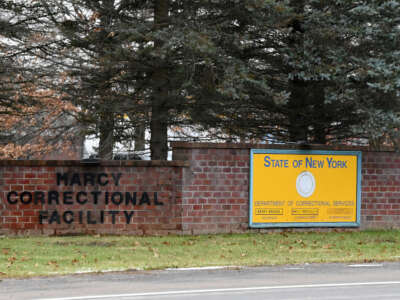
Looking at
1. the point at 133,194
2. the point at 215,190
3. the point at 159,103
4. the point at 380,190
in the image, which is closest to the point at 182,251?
the point at 133,194

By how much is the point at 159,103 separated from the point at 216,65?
6.68 feet

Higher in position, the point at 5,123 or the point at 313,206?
the point at 5,123

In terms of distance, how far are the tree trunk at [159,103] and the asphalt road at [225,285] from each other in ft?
22.6

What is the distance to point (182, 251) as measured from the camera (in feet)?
42.5

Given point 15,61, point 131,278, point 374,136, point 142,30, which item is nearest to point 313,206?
point 374,136

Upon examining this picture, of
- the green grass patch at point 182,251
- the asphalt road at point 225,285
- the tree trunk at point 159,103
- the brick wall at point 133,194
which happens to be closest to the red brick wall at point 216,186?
the brick wall at point 133,194

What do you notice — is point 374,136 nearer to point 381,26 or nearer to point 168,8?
point 381,26

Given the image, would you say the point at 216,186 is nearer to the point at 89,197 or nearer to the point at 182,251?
the point at 89,197

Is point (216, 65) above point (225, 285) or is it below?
above

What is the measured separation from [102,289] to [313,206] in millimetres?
8311

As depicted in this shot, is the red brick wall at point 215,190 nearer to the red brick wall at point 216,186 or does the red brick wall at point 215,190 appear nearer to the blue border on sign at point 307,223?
the red brick wall at point 216,186

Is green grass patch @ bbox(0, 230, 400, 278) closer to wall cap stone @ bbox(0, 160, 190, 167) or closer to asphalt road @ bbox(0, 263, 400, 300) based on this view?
asphalt road @ bbox(0, 263, 400, 300)

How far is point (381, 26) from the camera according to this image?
51.7 ft

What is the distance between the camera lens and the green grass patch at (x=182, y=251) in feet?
36.9
